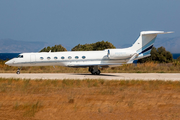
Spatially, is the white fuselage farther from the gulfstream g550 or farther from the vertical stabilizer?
the vertical stabilizer

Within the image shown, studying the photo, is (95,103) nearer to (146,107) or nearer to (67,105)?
(67,105)

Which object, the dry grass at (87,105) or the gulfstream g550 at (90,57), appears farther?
the gulfstream g550 at (90,57)

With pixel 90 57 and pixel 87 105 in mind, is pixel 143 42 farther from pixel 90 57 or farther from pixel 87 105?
pixel 87 105

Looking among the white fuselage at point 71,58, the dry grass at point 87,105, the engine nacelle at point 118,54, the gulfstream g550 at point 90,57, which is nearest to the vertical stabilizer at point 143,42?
the gulfstream g550 at point 90,57

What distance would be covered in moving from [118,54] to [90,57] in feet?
9.68

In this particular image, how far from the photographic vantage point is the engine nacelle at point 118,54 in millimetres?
25781

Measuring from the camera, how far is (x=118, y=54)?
2592 cm

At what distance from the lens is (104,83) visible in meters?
17.9

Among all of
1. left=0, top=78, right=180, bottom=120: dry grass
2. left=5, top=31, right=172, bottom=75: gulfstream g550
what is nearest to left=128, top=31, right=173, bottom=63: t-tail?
left=5, top=31, right=172, bottom=75: gulfstream g550

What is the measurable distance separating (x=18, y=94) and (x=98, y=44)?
42779 millimetres

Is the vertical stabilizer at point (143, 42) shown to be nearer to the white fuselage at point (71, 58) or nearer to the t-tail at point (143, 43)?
the t-tail at point (143, 43)

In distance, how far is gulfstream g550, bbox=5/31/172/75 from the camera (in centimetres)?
2544

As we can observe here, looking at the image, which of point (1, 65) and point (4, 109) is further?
point (1, 65)

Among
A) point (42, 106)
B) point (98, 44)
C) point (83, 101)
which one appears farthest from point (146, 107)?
point (98, 44)
